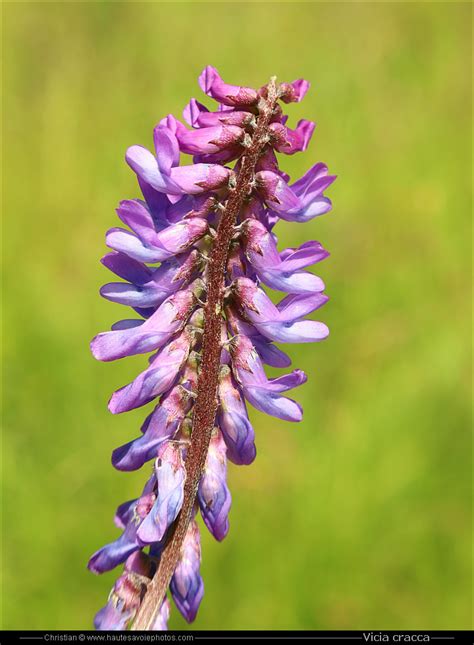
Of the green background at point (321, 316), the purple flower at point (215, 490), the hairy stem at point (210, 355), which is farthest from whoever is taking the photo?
the green background at point (321, 316)

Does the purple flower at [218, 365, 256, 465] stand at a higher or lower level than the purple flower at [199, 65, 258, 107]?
lower

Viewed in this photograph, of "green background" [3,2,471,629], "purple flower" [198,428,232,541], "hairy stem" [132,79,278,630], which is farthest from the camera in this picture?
"green background" [3,2,471,629]

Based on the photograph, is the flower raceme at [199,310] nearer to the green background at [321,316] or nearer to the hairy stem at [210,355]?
the hairy stem at [210,355]

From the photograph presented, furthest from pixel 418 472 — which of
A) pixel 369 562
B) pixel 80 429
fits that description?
pixel 80 429

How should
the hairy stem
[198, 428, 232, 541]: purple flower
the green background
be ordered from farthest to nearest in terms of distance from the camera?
the green background, [198, 428, 232, 541]: purple flower, the hairy stem

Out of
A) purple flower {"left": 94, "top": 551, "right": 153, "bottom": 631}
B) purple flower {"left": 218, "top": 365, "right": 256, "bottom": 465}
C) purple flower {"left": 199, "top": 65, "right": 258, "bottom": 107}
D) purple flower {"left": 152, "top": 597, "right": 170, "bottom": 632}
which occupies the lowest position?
purple flower {"left": 152, "top": 597, "right": 170, "bottom": 632}

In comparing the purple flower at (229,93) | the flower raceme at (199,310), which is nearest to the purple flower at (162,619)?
the flower raceme at (199,310)

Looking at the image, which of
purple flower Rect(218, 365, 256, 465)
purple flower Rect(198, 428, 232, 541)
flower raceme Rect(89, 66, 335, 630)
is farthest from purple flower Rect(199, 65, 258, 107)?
purple flower Rect(198, 428, 232, 541)

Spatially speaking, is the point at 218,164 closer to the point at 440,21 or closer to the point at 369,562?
the point at 369,562

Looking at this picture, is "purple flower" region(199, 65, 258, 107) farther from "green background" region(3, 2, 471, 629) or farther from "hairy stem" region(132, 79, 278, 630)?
"green background" region(3, 2, 471, 629)
